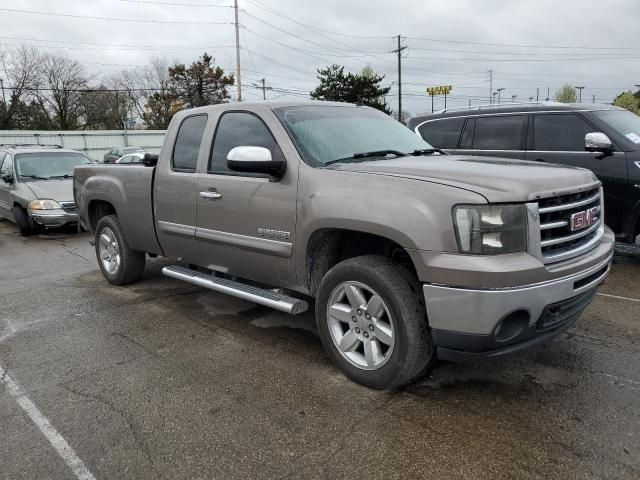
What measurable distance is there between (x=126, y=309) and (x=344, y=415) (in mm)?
3033

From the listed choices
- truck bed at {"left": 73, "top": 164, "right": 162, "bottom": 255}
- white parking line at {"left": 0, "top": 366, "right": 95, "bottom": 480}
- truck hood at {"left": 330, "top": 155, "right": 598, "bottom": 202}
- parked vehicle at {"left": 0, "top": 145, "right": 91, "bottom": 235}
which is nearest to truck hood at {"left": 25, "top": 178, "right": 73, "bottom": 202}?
parked vehicle at {"left": 0, "top": 145, "right": 91, "bottom": 235}

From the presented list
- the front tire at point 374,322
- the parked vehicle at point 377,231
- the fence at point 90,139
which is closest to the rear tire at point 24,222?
the parked vehicle at point 377,231

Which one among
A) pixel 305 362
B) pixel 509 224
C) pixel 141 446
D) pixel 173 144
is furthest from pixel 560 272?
pixel 173 144

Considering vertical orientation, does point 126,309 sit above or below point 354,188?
below

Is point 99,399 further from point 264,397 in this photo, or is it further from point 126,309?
point 126,309

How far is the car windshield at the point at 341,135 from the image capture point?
12.5 ft

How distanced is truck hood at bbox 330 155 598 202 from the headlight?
796 cm

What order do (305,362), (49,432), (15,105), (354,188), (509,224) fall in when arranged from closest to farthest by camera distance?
(509,224) → (49,432) → (354,188) → (305,362) → (15,105)

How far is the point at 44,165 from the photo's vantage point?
35.6ft

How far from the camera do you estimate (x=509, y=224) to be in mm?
2799

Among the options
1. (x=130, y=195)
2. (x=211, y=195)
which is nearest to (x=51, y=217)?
(x=130, y=195)

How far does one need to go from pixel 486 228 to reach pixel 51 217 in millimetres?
9007

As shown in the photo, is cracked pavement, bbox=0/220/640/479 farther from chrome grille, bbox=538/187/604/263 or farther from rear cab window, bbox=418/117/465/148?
rear cab window, bbox=418/117/465/148

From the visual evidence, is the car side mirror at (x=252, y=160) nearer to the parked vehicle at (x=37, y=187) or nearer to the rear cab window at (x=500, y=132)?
the rear cab window at (x=500, y=132)
